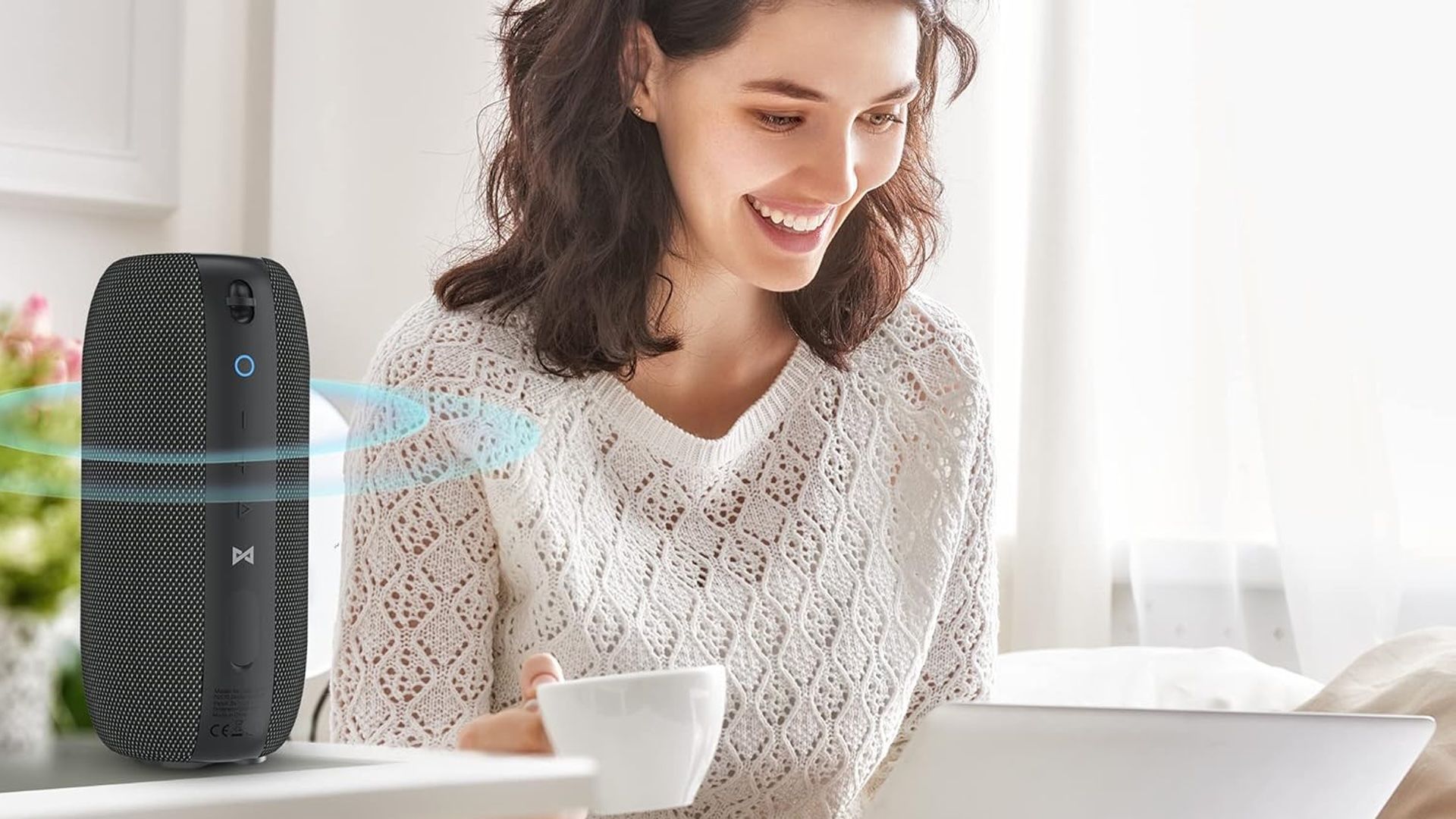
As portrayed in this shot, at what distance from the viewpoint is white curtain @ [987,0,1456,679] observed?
5.35ft

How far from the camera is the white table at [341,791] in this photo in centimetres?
30

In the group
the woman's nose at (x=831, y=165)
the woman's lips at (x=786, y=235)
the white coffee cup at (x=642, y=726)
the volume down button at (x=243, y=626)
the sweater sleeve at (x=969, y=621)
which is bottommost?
the sweater sleeve at (x=969, y=621)

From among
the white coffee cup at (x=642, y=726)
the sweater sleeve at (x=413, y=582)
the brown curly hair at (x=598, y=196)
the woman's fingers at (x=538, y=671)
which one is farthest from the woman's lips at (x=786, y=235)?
the white coffee cup at (x=642, y=726)

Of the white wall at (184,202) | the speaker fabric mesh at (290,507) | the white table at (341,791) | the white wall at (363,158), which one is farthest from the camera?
the white wall at (363,158)

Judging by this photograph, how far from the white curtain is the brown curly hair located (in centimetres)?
54

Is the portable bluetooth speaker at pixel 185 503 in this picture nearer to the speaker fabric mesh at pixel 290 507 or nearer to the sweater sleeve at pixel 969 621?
the speaker fabric mesh at pixel 290 507

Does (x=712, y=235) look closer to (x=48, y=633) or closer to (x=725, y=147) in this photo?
(x=725, y=147)

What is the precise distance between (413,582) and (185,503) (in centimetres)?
73

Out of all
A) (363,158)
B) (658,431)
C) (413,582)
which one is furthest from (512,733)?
(363,158)

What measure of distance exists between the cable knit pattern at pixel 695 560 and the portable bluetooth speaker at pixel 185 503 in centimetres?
69

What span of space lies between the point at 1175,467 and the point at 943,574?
63 cm

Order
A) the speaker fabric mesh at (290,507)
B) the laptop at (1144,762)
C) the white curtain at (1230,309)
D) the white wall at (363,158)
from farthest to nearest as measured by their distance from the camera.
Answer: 1. the white wall at (363,158)
2. the white curtain at (1230,309)
3. the laptop at (1144,762)
4. the speaker fabric mesh at (290,507)

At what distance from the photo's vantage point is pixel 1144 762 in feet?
2.16

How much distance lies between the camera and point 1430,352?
1619 mm
